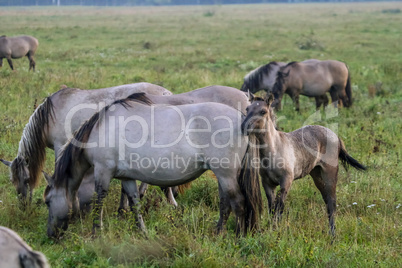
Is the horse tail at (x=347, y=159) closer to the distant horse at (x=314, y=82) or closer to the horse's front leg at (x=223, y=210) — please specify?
the horse's front leg at (x=223, y=210)

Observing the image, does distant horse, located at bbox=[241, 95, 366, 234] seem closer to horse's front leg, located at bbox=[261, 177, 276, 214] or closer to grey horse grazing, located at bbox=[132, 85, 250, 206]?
horse's front leg, located at bbox=[261, 177, 276, 214]

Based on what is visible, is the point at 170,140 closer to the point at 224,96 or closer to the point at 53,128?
the point at 224,96

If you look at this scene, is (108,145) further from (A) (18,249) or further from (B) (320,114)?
(B) (320,114)

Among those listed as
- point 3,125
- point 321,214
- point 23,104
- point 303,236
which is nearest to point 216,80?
point 23,104

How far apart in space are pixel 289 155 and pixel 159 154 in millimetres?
A: 1455

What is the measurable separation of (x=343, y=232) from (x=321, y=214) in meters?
0.46

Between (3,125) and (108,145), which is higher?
(108,145)

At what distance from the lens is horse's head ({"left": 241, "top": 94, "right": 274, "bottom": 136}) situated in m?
4.77

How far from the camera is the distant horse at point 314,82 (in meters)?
12.1

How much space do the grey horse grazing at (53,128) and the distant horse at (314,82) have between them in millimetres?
5452

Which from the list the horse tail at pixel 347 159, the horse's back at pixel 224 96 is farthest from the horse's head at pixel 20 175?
the horse tail at pixel 347 159

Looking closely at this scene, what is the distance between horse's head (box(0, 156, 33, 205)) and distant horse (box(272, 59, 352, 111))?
280 inches

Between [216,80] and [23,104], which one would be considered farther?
[216,80]

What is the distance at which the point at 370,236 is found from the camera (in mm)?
4980
